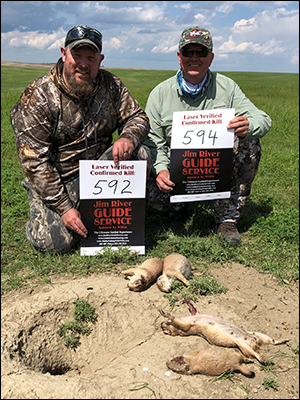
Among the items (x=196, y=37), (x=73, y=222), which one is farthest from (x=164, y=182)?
(x=196, y=37)

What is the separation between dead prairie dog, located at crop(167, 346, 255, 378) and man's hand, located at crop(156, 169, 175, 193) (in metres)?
2.03

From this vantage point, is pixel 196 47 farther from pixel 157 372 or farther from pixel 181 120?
pixel 157 372

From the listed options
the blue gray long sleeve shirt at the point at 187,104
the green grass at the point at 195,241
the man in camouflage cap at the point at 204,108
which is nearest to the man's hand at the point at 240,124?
the man in camouflage cap at the point at 204,108

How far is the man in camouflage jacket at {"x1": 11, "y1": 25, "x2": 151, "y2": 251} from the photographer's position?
12.7 feet

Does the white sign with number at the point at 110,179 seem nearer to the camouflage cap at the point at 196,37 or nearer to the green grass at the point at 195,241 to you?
the green grass at the point at 195,241

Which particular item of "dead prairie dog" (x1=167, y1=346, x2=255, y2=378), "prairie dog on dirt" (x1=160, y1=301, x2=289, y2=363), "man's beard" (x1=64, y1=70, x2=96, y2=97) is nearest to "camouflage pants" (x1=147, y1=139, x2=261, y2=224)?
"man's beard" (x1=64, y1=70, x2=96, y2=97)

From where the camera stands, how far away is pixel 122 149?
13.1ft

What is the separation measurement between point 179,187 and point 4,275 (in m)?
2.16

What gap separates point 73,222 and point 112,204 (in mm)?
465

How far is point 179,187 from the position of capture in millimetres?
4395

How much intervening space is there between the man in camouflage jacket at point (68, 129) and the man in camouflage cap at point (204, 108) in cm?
28

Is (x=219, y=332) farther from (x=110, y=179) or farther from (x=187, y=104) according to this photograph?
(x=187, y=104)

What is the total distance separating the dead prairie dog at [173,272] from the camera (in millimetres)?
3576

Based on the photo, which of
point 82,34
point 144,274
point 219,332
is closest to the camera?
point 219,332
